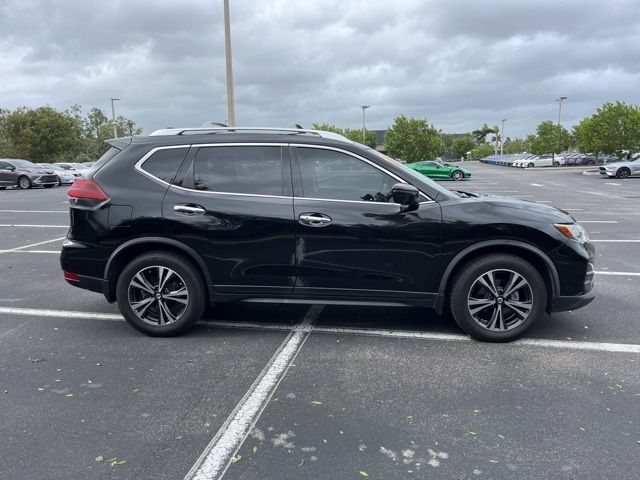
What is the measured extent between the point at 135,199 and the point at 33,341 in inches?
61.4

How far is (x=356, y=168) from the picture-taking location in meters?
4.51

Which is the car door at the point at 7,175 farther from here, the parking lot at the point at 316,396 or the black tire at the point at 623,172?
the black tire at the point at 623,172

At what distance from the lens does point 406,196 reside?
4.30 metres

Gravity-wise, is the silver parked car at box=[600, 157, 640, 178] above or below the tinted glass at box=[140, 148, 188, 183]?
below

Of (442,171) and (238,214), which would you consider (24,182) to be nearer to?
(442,171)

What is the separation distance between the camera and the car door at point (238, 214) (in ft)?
14.7

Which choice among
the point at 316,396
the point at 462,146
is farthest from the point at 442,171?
the point at 462,146

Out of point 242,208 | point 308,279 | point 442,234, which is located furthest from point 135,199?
point 442,234

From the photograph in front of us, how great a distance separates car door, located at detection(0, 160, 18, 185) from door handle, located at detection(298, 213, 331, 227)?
27.7m

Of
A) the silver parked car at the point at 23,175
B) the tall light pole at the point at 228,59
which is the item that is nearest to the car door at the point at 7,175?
the silver parked car at the point at 23,175

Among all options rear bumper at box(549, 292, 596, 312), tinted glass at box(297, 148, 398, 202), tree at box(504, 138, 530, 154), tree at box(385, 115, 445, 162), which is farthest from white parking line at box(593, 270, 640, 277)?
tree at box(504, 138, 530, 154)

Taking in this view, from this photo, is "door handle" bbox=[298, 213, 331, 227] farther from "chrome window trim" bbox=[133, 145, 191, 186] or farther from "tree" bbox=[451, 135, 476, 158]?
"tree" bbox=[451, 135, 476, 158]

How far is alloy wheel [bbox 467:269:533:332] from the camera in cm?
439

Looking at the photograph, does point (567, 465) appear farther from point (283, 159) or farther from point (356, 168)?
point (283, 159)
